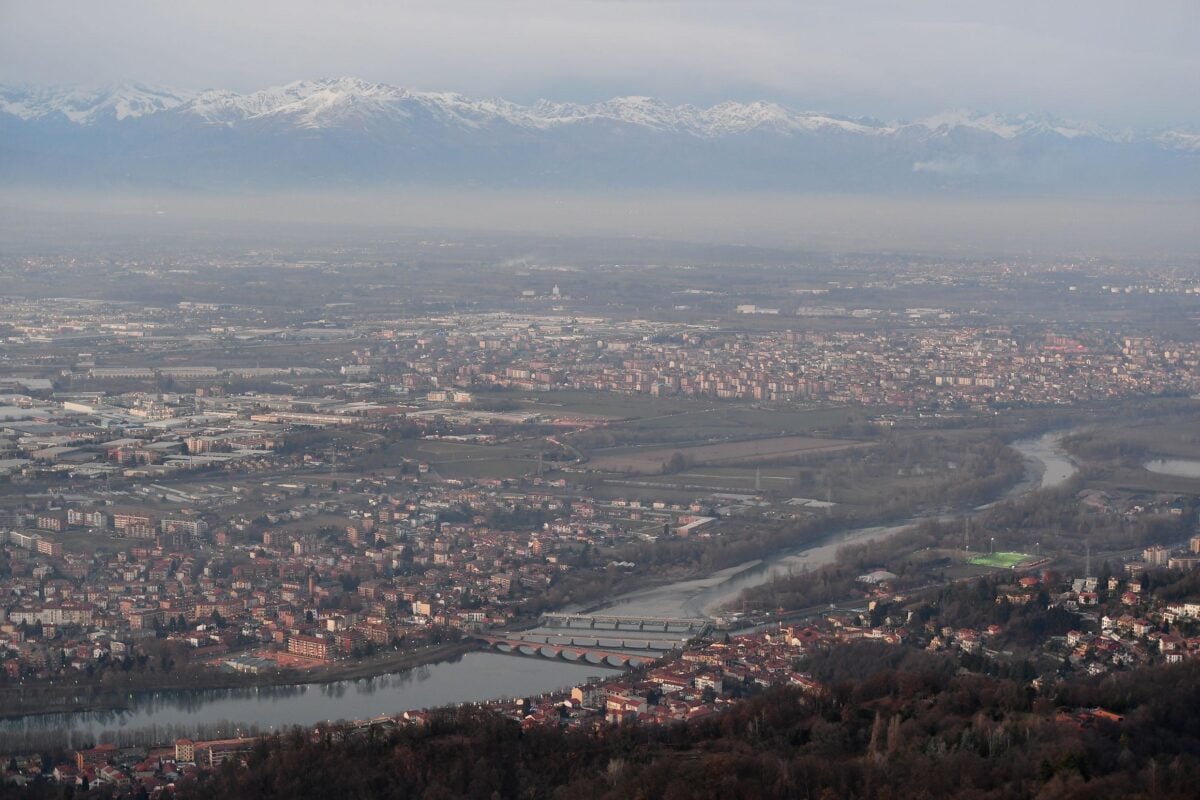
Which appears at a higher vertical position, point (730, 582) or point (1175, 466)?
point (1175, 466)

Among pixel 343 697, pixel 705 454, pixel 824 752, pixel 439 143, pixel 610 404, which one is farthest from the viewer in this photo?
pixel 439 143

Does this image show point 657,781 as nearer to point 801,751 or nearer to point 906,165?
point 801,751

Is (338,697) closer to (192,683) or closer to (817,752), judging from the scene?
(192,683)

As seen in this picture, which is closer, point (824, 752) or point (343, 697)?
point (824, 752)

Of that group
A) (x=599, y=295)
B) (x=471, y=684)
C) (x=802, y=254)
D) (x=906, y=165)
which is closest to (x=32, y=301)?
(x=599, y=295)

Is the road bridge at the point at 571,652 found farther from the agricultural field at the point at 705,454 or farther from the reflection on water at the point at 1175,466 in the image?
the reflection on water at the point at 1175,466

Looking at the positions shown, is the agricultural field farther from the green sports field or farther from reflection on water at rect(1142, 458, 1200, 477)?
the green sports field

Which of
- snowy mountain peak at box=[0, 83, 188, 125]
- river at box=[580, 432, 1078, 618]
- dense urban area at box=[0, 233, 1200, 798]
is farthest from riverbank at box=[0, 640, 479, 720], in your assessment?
snowy mountain peak at box=[0, 83, 188, 125]

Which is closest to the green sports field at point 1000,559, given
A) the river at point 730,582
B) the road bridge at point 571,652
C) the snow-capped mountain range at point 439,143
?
the river at point 730,582

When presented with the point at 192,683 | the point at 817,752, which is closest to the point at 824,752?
the point at 817,752
